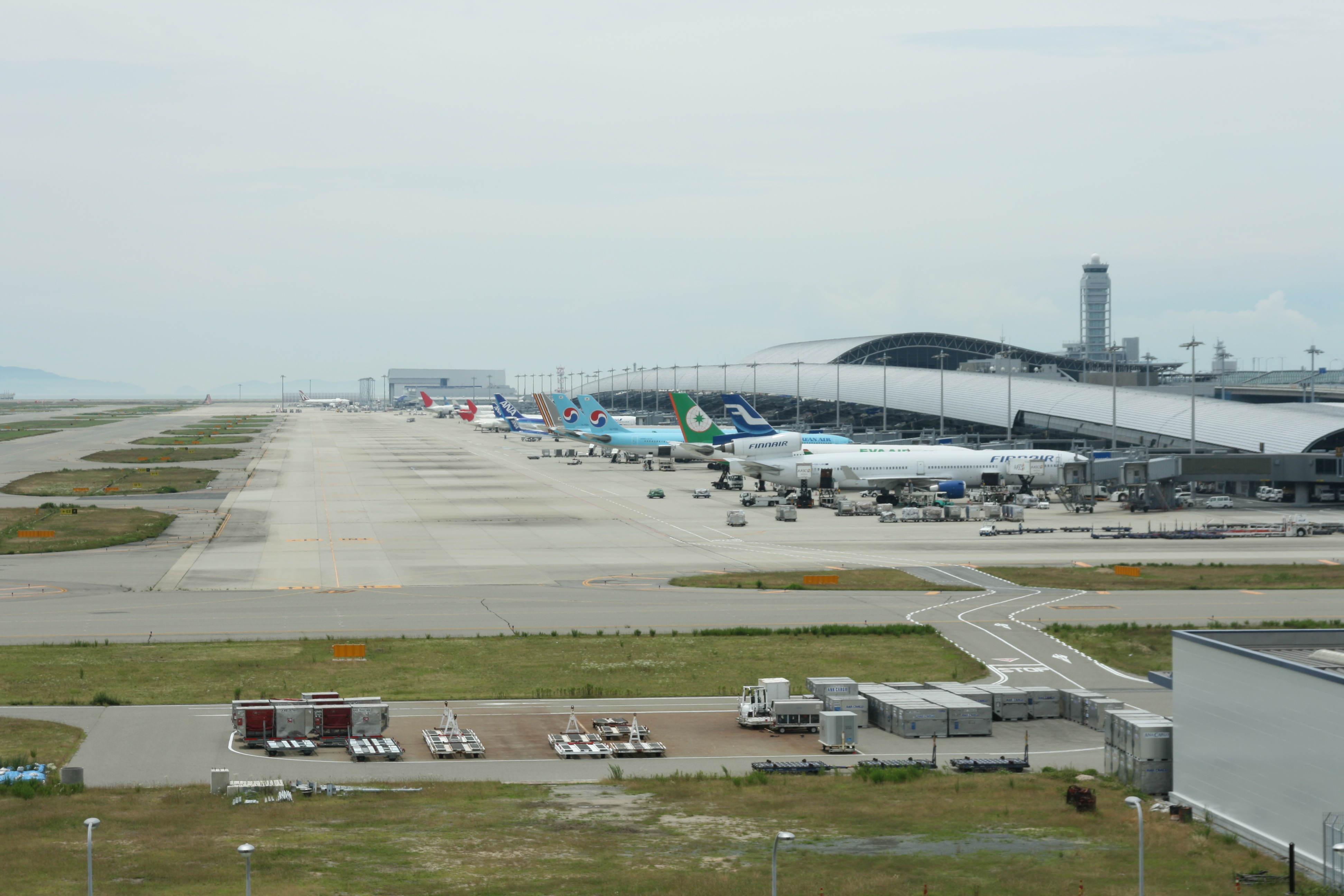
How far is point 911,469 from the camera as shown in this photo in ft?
345

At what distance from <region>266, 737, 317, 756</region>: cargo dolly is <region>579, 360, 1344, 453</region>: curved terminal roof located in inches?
3652

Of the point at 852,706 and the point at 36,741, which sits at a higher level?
the point at 852,706

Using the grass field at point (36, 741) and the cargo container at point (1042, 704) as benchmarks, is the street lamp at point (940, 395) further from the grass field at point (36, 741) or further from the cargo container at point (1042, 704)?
the grass field at point (36, 741)

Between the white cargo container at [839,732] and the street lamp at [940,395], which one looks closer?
the white cargo container at [839,732]

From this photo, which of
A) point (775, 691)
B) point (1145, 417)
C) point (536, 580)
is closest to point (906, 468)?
point (1145, 417)

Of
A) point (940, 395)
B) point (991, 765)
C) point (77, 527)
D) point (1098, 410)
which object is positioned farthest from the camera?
point (940, 395)

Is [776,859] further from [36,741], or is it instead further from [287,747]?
[36,741]

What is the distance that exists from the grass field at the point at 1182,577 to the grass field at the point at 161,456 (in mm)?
122968

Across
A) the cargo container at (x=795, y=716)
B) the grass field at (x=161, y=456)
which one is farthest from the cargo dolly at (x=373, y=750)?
the grass field at (x=161, y=456)

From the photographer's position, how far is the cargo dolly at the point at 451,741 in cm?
3481

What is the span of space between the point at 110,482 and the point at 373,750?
105220 millimetres

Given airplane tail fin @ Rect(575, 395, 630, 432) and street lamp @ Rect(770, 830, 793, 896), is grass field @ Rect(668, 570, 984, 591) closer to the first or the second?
street lamp @ Rect(770, 830, 793, 896)

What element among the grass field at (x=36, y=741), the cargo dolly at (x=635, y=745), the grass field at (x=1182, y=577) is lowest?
the cargo dolly at (x=635, y=745)

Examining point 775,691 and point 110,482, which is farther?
point 110,482
